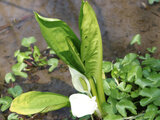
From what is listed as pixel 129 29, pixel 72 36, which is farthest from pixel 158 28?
pixel 72 36

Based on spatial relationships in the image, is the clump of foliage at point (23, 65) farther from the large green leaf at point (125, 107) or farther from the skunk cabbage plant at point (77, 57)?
the large green leaf at point (125, 107)

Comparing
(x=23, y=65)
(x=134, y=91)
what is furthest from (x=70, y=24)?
(x=134, y=91)

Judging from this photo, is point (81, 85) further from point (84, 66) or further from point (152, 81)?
point (152, 81)

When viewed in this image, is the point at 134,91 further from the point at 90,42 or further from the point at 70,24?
the point at 70,24

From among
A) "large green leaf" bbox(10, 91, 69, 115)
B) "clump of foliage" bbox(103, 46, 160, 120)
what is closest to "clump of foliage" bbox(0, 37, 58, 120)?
"large green leaf" bbox(10, 91, 69, 115)

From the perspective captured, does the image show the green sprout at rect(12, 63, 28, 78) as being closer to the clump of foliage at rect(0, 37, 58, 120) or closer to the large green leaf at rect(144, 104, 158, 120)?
the clump of foliage at rect(0, 37, 58, 120)
